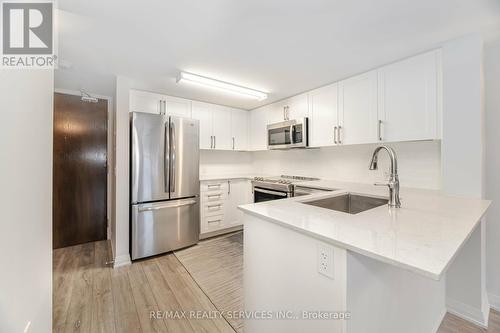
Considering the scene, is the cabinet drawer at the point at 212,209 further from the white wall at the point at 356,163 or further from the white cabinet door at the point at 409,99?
the white cabinet door at the point at 409,99

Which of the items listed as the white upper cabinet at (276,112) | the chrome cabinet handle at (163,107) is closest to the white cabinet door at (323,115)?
the white upper cabinet at (276,112)

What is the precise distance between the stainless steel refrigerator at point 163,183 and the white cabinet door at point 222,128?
0.63 meters

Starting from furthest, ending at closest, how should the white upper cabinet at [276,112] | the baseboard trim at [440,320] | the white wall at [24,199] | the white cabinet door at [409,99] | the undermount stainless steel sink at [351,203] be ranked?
the white upper cabinet at [276,112]
the white cabinet door at [409,99]
the undermount stainless steel sink at [351,203]
the baseboard trim at [440,320]
the white wall at [24,199]

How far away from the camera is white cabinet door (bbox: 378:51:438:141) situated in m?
1.88

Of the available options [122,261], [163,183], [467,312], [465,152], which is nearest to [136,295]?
[122,261]

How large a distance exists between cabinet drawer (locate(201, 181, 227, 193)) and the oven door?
0.53m

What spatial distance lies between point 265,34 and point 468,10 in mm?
1391

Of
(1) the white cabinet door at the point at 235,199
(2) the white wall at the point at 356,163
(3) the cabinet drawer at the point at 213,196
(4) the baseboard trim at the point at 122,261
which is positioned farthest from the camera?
(1) the white cabinet door at the point at 235,199

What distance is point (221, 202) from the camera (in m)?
3.47

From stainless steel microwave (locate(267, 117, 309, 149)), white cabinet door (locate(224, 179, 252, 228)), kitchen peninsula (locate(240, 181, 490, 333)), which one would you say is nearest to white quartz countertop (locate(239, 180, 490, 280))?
kitchen peninsula (locate(240, 181, 490, 333))

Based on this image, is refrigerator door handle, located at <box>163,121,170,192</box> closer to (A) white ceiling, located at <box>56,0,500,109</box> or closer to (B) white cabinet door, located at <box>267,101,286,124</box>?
(A) white ceiling, located at <box>56,0,500,109</box>

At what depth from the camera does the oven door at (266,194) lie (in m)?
2.97

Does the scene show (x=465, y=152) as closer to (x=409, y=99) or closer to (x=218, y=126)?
(x=409, y=99)

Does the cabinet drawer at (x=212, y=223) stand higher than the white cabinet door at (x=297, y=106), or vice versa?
the white cabinet door at (x=297, y=106)
